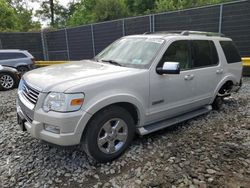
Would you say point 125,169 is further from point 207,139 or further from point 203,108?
point 203,108

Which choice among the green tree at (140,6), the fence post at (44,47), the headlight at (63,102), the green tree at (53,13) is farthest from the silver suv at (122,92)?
the green tree at (53,13)

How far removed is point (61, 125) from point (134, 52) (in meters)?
1.85

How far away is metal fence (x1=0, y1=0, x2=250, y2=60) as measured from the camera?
970 centimetres

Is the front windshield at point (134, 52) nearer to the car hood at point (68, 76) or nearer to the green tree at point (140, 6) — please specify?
the car hood at point (68, 76)

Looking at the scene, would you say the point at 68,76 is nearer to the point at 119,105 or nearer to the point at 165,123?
the point at 119,105

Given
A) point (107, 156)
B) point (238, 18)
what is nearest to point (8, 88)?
point (107, 156)

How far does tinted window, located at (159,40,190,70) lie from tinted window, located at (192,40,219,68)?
0.19 m

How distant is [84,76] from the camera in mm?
3232

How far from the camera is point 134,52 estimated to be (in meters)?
4.05

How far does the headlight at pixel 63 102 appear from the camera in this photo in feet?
9.38

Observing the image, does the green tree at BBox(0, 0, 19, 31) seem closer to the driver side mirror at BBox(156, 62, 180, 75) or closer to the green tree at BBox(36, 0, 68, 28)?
the green tree at BBox(36, 0, 68, 28)

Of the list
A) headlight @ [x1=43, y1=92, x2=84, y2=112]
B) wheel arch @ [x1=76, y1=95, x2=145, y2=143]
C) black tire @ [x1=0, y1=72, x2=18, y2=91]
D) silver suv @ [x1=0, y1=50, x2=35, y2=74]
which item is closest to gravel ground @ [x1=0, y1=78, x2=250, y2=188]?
wheel arch @ [x1=76, y1=95, x2=145, y2=143]

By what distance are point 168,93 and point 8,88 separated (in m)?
A: 7.16

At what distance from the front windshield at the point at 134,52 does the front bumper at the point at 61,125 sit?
1.30 metres
